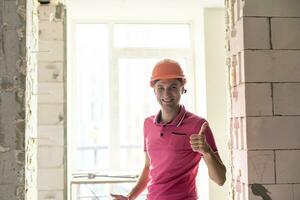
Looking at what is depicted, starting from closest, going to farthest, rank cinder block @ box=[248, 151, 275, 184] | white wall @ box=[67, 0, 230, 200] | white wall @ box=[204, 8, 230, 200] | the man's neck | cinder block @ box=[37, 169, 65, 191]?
cinder block @ box=[248, 151, 275, 184]
the man's neck
cinder block @ box=[37, 169, 65, 191]
white wall @ box=[67, 0, 230, 200]
white wall @ box=[204, 8, 230, 200]

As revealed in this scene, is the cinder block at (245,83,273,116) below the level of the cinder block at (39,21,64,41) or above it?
below

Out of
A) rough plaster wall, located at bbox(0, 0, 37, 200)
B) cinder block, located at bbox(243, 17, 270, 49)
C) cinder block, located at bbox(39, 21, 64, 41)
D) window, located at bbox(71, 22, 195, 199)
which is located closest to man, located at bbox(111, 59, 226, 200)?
cinder block, located at bbox(243, 17, 270, 49)

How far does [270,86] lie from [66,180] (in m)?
2.02

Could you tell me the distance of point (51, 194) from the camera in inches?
124

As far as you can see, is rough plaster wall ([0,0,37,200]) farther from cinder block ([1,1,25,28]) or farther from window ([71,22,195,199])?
window ([71,22,195,199])

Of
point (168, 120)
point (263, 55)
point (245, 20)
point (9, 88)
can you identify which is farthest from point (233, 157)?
point (9, 88)

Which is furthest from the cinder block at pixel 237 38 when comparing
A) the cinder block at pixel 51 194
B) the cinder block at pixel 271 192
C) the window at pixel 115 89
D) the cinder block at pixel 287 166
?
the window at pixel 115 89

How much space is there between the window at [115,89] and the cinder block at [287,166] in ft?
8.81

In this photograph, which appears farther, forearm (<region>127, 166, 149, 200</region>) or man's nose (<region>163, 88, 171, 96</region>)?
forearm (<region>127, 166, 149, 200</region>)

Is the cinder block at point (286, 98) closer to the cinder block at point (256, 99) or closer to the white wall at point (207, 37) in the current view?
the cinder block at point (256, 99)

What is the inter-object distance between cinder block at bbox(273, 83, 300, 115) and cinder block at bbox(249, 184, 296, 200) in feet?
1.04

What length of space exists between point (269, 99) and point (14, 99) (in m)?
1.05

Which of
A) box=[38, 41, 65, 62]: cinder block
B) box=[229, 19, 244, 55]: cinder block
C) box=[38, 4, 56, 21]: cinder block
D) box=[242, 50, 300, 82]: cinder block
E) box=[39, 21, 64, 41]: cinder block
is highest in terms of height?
box=[38, 4, 56, 21]: cinder block

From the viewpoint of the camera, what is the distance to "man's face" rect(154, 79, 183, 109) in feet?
6.36
